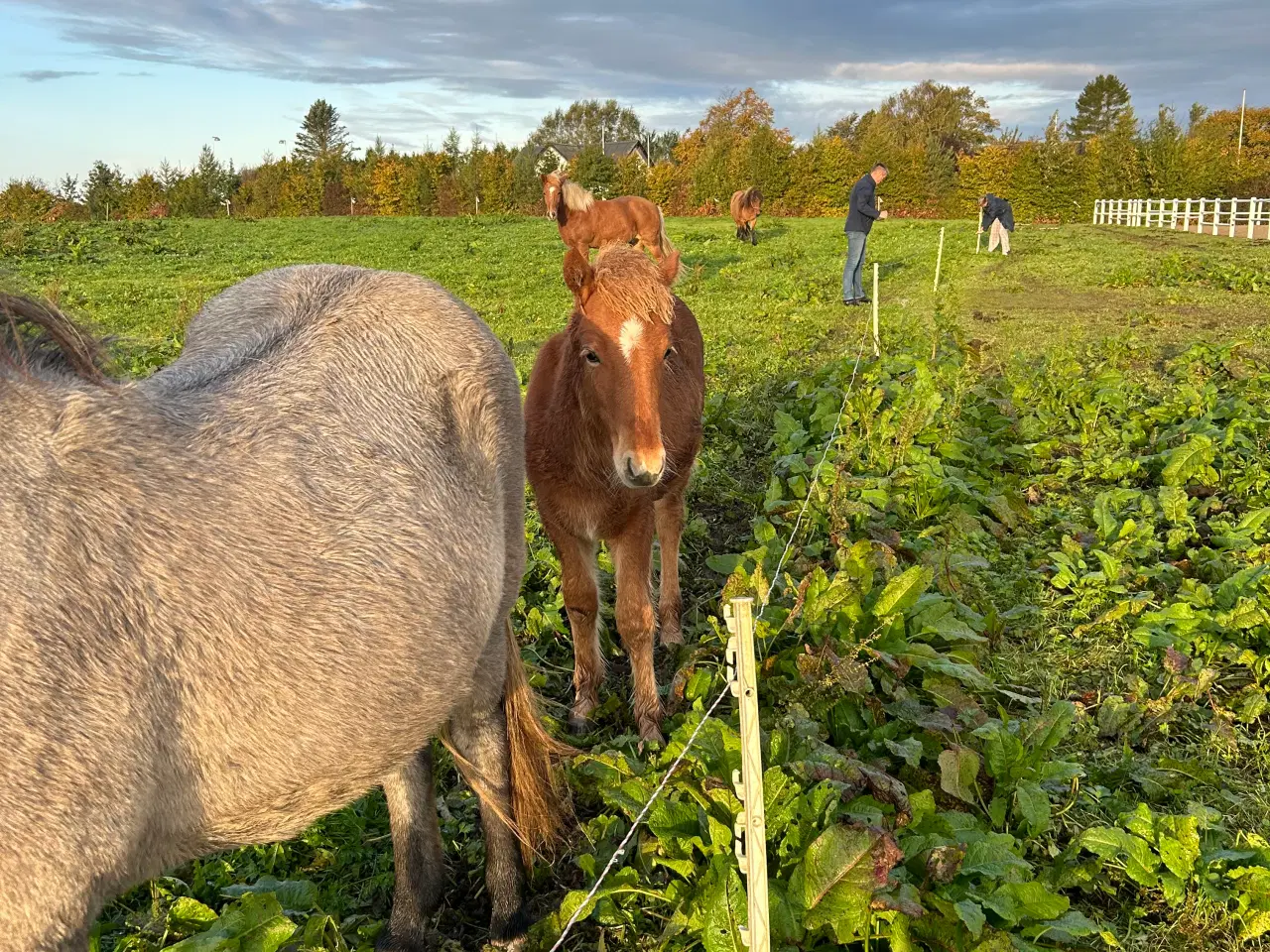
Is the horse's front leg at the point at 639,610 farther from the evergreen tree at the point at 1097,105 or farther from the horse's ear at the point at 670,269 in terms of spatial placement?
the evergreen tree at the point at 1097,105

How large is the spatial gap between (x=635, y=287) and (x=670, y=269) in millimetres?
557

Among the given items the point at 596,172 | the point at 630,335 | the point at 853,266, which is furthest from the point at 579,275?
the point at 596,172

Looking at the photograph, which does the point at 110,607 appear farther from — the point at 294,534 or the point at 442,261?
the point at 442,261

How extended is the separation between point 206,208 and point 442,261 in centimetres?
3089

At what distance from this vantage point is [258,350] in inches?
107

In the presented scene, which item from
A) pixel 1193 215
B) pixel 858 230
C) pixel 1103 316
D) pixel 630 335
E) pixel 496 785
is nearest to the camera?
pixel 496 785

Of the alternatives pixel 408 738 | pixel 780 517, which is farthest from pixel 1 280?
pixel 780 517

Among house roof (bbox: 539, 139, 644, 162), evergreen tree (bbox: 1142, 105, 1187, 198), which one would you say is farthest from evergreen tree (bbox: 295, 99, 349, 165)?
evergreen tree (bbox: 1142, 105, 1187, 198)

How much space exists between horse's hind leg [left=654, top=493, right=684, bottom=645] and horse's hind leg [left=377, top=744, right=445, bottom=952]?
2165 mm

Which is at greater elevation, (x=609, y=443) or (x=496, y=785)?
(x=609, y=443)

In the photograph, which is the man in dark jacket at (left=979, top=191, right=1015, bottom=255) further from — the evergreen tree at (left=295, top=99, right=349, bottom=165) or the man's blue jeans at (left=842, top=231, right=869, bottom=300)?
the evergreen tree at (left=295, top=99, right=349, bottom=165)

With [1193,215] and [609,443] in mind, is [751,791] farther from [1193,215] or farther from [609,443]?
[1193,215]

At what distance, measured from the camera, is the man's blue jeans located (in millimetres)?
15562

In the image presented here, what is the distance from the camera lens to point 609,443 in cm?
420
